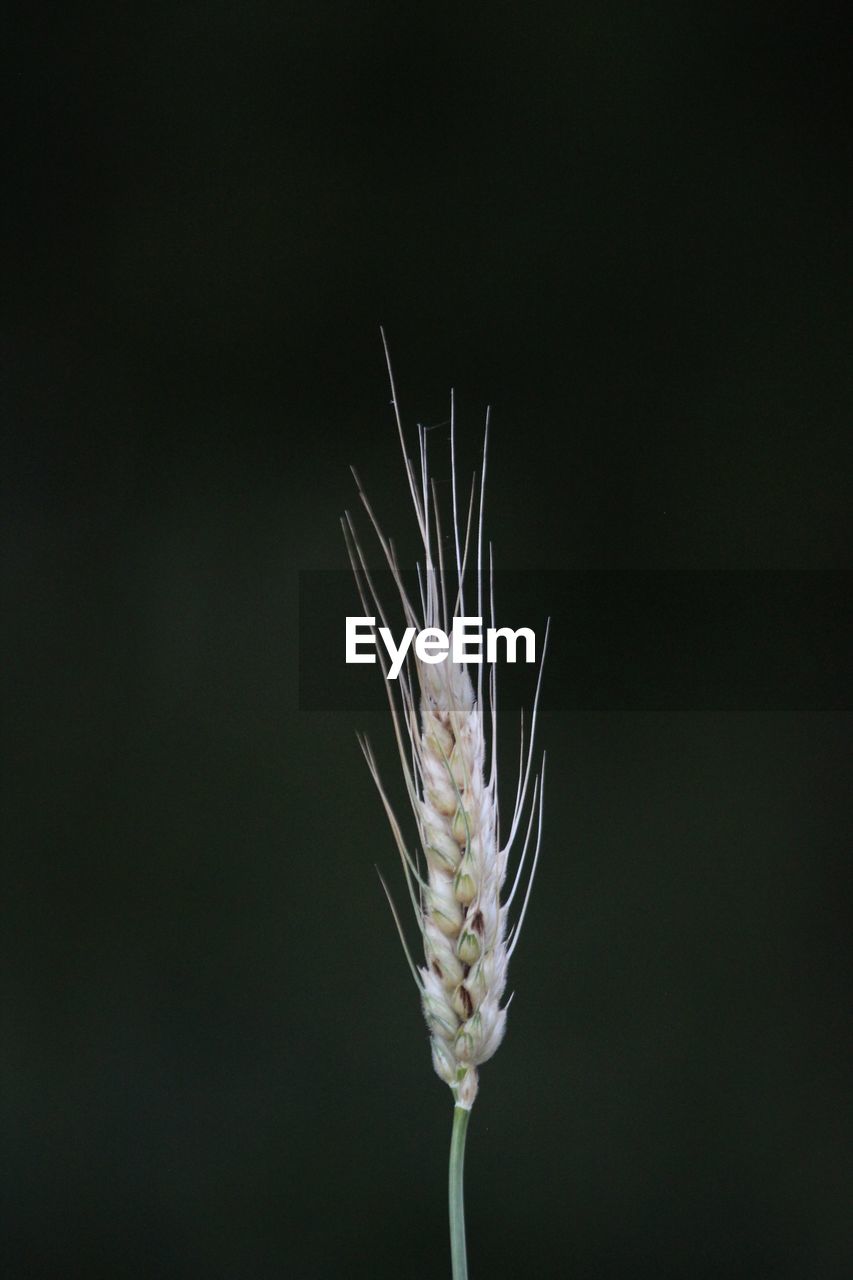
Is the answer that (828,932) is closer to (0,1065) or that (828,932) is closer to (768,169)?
(768,169)

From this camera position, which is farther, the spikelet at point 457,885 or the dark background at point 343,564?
the dark background at point 343,564

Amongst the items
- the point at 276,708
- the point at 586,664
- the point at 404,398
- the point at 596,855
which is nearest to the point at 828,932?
the point at 596,855
